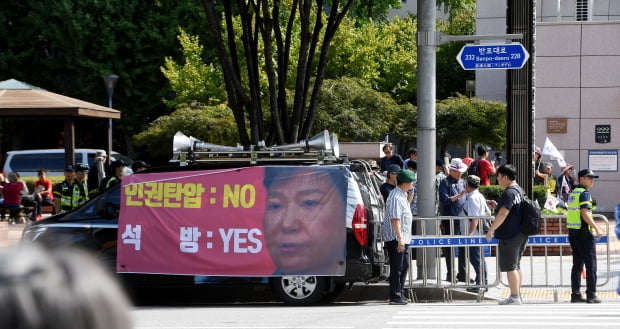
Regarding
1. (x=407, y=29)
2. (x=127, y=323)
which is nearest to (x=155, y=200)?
(x=127, y=323)

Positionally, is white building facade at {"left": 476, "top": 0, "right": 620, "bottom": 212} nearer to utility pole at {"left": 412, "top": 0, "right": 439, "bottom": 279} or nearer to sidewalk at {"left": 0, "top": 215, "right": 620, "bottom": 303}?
sidewalk at {"left": 0, "top": 215, "right": 620, "bottom": 303}

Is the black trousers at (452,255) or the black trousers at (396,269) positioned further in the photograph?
the black trousers at (452,255)

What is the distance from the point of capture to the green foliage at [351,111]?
34281 mm

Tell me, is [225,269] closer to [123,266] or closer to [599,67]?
[123,266]

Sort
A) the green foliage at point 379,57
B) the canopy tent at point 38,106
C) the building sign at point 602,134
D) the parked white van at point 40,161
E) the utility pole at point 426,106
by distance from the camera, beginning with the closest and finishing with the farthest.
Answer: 1. the utility pole at point 426,106
2. the canopy tent at point 38,106
3. the building sign at point 602,134
4. the parked white van at point 40,161
5. the green foliage at point 379,57

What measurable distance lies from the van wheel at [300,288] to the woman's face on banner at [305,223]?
16 cm

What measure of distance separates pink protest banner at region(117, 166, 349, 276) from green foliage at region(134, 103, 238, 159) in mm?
22745

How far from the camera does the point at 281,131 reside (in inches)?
725

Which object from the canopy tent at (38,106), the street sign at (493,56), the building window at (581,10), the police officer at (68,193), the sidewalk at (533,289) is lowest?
the sidewalk at (533,289)

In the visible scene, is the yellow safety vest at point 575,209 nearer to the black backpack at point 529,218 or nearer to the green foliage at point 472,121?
the black backpack at point 529,218

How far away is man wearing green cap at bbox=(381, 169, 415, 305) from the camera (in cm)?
1176

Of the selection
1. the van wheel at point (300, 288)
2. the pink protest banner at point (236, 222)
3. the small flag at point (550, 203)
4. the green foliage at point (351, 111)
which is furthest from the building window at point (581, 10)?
the van wheel at point (300, 288)

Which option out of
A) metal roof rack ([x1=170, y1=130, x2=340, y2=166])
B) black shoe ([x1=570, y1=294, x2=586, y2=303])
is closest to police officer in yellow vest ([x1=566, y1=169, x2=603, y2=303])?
black shoe ([x1=570, y1=294, x2=586, y2=303])

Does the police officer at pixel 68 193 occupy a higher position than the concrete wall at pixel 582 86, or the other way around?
the concrete wall at pixel 582 86
